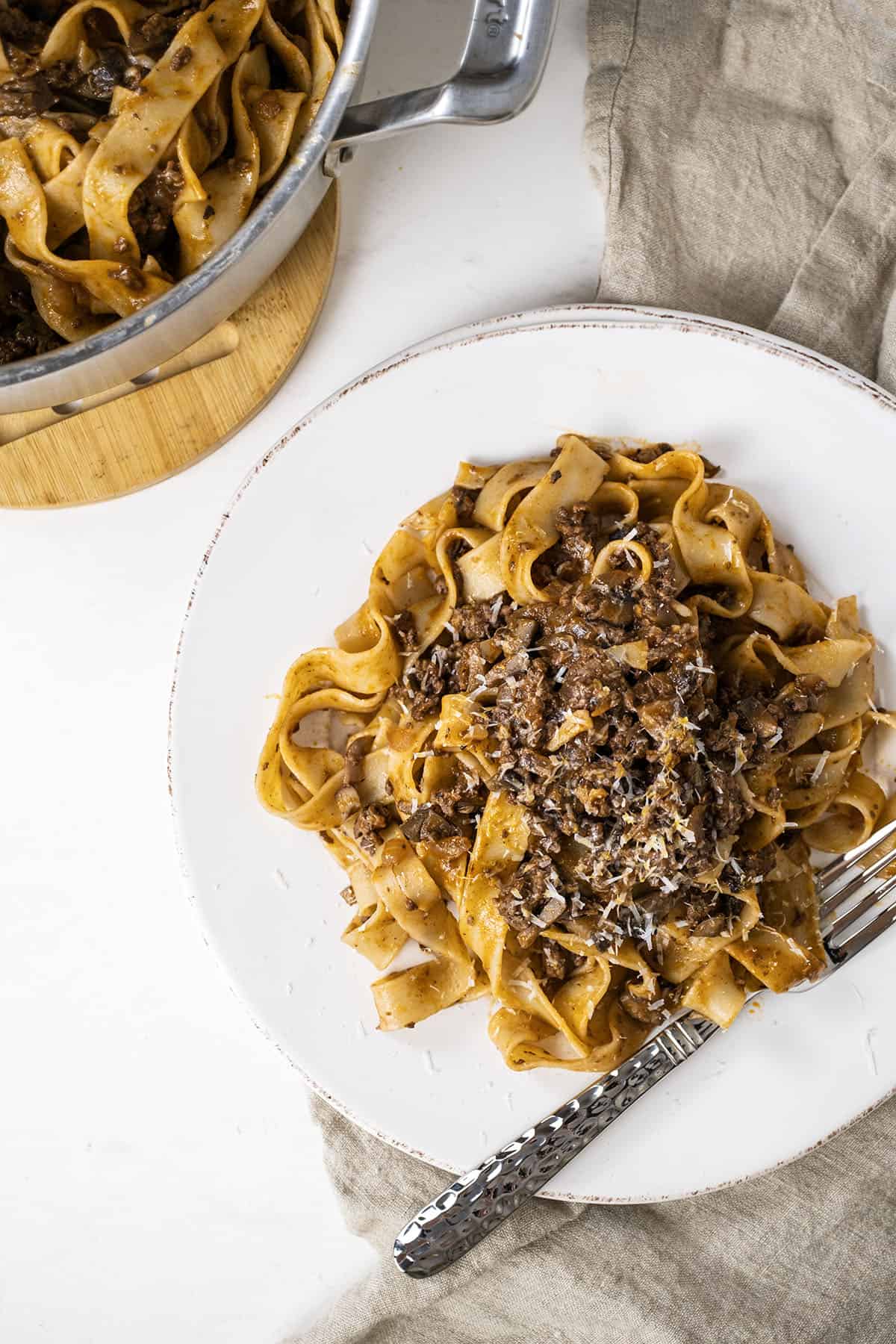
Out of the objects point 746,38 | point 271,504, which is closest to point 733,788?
point 271,504

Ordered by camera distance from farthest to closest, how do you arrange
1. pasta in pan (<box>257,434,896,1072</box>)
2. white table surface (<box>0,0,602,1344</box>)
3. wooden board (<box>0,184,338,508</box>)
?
white table surface (<box>0,0,602,1344</box>) < wooden board (<box>0,184,338,508</box>) < pasta in pan (<box>257,434,896,1072</box>)

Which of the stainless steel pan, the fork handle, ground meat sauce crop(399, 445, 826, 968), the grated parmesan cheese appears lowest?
the fork handle

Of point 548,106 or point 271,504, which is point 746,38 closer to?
point 548,106

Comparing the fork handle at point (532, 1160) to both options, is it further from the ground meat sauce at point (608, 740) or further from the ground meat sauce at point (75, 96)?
the ground meat sauce at point (75, 96)

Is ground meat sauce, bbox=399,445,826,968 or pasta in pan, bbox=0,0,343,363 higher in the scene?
pasta in pan, bbox=0,0,343,363

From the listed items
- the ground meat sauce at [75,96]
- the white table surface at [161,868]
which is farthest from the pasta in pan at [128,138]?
the white table surface at [161,868]

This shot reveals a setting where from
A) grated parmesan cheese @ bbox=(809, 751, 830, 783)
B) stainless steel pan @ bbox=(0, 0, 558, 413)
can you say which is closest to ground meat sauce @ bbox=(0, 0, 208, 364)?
stainless steel pan @ bbox=(0, 0, 558, 413)

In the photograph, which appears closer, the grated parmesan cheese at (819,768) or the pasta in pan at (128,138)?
the pasta in pan at (128,138)

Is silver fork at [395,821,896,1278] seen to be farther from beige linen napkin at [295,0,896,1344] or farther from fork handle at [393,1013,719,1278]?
beige linen napkin at [295,0,896,1344]
